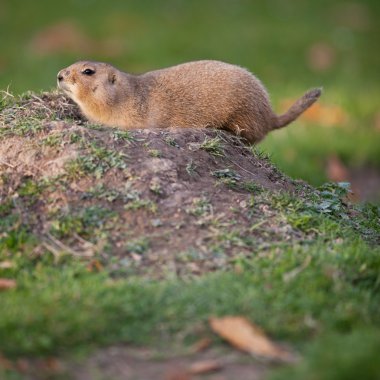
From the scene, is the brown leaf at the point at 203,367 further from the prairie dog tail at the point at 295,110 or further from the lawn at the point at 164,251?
the prairie dog tail at the point at 295,110

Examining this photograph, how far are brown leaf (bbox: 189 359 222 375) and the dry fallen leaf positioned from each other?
180mm

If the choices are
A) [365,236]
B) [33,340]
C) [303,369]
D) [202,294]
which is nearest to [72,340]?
[33,340]

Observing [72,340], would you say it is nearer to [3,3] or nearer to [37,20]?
[37,20]

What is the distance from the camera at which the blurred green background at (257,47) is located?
10406mm

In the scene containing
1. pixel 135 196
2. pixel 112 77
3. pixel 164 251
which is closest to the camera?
pixel 164 251

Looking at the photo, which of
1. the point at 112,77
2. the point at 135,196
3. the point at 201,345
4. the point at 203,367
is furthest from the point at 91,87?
the point at 203,367

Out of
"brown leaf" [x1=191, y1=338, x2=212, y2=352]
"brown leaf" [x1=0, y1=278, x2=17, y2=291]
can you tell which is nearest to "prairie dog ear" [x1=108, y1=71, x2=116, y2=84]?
"brown leaf" [x1=0, y1=278, x2=17, y2=291]

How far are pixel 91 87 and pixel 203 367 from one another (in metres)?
3.35

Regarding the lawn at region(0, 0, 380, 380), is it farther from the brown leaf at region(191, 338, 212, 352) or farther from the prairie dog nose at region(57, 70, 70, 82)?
the prairie dog nose at region(57, 70, 70, 82)

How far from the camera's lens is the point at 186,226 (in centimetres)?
474

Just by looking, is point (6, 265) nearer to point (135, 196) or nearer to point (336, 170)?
point (135, 196)

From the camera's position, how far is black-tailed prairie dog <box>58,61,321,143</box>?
20.5 feet

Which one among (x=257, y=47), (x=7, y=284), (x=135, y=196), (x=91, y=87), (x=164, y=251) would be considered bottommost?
(x=7, y=284)

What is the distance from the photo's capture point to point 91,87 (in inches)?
249
